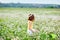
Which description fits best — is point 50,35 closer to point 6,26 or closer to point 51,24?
point 51,24

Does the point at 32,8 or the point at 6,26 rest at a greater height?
the point at 32,8

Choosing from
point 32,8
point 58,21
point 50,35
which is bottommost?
point 50,35

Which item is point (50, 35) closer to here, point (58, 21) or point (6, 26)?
point (58, 21)

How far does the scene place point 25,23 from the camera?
1269mm

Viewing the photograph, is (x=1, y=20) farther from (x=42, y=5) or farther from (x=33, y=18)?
(x=42, y=5)

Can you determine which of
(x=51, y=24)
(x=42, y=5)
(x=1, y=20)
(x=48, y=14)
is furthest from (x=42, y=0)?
(x=1, y=20)

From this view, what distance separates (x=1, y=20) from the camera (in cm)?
129

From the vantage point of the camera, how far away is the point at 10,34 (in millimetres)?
1253

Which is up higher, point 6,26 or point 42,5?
point 42,5

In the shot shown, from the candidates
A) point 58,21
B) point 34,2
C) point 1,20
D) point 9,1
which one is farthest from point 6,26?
point 58,21

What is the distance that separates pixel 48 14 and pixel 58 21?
125mm

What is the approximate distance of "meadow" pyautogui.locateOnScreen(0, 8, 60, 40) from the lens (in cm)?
124

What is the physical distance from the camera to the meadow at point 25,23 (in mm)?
1244

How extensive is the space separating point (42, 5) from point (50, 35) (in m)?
0.32
